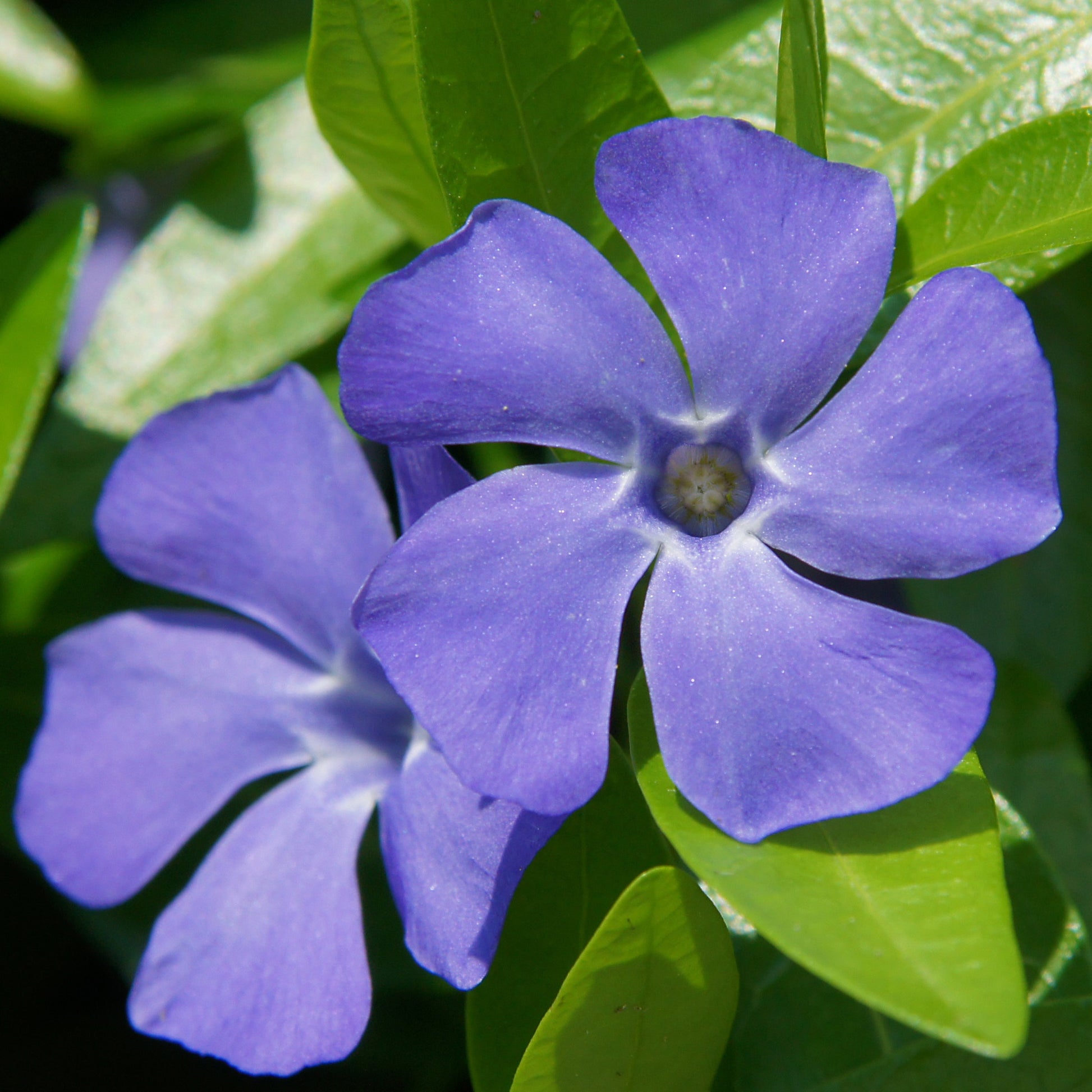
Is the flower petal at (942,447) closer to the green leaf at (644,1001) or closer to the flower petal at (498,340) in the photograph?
the flower petal at (498,340)

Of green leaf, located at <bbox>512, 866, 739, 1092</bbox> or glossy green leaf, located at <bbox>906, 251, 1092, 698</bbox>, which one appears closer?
green leaf, located at <bbox>512, 866, 739, 1092</bbox>

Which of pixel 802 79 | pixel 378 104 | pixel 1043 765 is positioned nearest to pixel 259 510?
pixel 378 104

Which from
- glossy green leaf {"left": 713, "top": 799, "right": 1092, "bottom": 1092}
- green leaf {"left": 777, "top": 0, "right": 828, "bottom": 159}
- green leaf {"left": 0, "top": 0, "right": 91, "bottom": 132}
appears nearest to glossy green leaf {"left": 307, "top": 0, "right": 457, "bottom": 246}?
green leaf {"left": 777, "top": 0, "right": 828, "bottom": 159}

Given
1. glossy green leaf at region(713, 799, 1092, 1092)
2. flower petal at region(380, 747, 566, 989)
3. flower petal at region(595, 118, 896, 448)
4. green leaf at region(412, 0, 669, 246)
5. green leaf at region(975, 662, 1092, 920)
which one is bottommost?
green leaf at region(975, 662, 1092, 920)

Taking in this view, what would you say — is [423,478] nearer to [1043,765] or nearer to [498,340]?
[498,340]

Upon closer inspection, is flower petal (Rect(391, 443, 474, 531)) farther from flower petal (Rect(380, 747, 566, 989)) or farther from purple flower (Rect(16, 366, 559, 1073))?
flower petal (Rect(380, 747, 566, 989))
